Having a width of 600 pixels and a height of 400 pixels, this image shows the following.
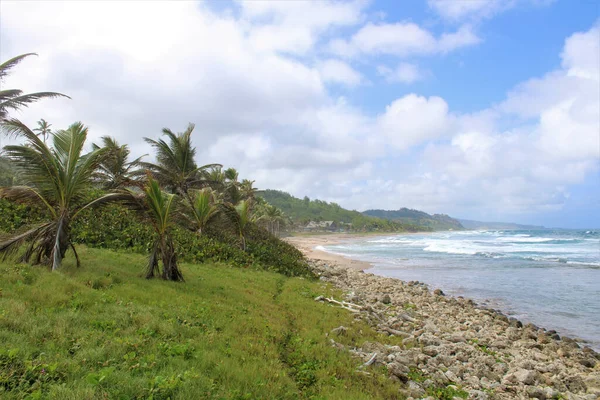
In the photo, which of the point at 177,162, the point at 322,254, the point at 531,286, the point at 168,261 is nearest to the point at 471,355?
the point at 168,261

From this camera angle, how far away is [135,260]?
1227cm

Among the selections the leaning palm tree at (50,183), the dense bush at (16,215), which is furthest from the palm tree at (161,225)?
the dense bush at (16,215)

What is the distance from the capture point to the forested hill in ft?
443

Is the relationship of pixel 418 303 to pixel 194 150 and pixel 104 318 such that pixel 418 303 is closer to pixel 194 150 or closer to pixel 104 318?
pixel 104 318

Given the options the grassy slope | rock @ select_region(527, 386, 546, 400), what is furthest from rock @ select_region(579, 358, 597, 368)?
the grassy slope

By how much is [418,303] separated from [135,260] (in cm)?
1155

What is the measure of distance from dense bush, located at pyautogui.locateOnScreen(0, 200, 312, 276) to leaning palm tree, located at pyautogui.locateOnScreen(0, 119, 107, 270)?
2379mm

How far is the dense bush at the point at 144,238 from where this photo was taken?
1348 cm

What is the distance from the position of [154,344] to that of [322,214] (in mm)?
151605

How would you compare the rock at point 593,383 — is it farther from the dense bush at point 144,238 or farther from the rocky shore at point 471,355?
the dense bush at point 144,238

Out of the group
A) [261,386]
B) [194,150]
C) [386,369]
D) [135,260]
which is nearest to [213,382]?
[261,386]

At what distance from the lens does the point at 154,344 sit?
5199 millimetres

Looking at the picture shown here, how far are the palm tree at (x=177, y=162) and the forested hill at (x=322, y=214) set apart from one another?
317 ft

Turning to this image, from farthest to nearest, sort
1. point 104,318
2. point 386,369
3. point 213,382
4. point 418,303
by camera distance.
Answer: point 418,303, point 386,369, point 104,318, point 213,382
